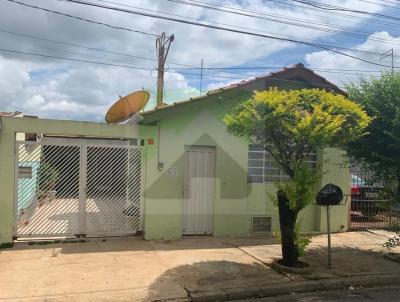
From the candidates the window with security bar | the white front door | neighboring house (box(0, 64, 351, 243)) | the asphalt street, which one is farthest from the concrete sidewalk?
the window with security bar

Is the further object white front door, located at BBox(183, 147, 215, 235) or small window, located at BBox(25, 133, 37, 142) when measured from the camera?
small window, located at BBox(25, 133, 37, 142)

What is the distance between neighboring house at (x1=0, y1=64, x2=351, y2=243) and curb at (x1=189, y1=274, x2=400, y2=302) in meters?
2.04

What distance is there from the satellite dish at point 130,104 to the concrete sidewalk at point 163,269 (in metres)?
4.23

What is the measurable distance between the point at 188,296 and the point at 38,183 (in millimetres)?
4701

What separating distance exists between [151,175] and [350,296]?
495 cm

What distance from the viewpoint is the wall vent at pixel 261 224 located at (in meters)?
11.1

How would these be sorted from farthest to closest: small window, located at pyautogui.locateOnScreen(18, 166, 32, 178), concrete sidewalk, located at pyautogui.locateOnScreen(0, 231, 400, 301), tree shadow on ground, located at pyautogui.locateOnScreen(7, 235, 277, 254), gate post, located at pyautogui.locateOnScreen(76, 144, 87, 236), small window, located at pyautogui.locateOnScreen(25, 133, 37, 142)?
small window, located at pyautogui.locateOnScreen(25, 133, 37, 142) → gate post, located at pyautogui.locateOnScreen(76, 144, 87, 236) → small window, located at pyautogui.locateOnScreen(18, 166, 32, 178) → tree shadow on ground, located at pyautogui.locateOnScreen(7, 235, 277, 254) → concrete sidewalk, located at pyautogui.locateOnScreen(0, 231, 400, 301)

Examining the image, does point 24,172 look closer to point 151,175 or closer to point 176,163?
point 151,175

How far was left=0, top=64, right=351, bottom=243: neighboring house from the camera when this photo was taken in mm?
9445

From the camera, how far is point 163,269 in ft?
25.5

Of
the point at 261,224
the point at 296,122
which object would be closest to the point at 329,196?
the point at 296,122

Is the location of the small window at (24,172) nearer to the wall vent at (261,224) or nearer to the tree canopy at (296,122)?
the tree canopy at (296,122)

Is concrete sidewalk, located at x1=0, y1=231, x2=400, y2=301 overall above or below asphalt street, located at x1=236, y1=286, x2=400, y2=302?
above

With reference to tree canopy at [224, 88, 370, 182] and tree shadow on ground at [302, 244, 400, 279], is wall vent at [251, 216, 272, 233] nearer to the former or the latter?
tree shadow on ground at [302, 244, 400, 279]
